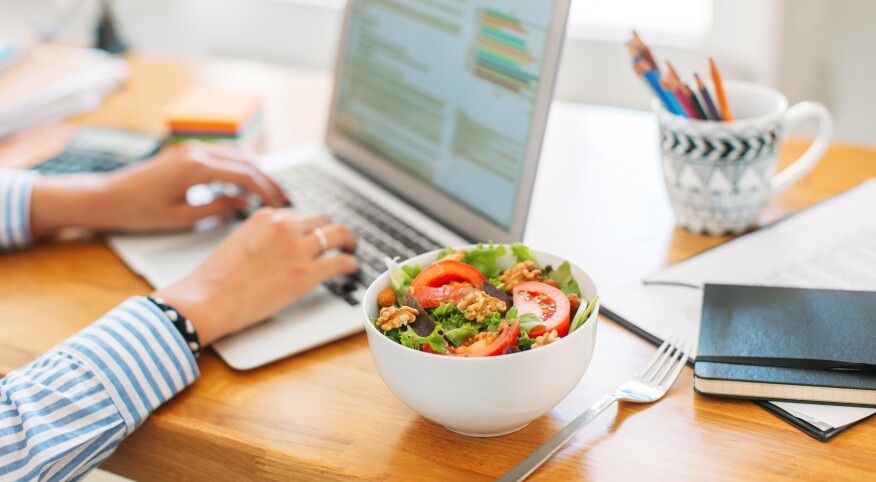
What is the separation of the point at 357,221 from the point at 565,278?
0.36m

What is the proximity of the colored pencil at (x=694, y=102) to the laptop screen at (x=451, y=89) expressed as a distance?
0.53 ft

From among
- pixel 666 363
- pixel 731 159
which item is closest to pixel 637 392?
pixel 666 363

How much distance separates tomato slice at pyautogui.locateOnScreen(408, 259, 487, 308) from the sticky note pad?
56 centimetres

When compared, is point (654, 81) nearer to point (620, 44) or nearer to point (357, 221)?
point (357, 221)

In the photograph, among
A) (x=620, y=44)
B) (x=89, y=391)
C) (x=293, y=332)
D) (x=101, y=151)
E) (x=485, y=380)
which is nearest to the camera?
(x=485, y=380)

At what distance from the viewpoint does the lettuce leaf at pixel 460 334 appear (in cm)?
56

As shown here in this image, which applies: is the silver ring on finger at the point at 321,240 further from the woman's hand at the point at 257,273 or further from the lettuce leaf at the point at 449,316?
the lettuce leaf at the point at 449,316

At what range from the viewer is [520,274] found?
63 cm

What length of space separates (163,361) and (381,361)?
200 mm

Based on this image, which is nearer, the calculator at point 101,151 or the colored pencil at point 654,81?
the colored pencil at point 654,81

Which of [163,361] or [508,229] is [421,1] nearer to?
[508,229]

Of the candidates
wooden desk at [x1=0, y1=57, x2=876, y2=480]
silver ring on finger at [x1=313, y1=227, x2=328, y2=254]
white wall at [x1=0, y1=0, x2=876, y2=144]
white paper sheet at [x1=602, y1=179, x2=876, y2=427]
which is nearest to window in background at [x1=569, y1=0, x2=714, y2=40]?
white wall at [x1=0, y1=0, x2=876, y2=144]

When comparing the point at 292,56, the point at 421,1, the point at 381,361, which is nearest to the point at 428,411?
the point at 381,361

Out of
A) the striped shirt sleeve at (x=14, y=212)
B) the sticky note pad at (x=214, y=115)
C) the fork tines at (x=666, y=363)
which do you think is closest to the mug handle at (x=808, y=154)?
the fork tines at (x=666, y=363)
